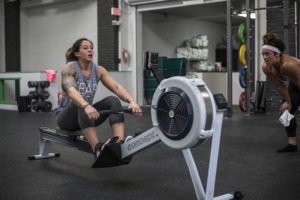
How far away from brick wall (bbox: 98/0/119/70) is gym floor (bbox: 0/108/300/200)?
555cm

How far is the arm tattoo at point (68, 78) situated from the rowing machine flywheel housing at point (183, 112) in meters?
0.88

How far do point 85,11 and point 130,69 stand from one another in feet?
6.70

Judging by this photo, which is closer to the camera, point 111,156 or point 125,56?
point 111,156

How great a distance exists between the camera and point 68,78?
2889 millimetres

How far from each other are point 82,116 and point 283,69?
1.77 m

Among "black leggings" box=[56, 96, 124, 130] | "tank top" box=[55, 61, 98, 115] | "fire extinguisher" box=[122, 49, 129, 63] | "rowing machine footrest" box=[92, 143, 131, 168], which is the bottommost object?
"rowing machine footrest" box=[92, 143, 131, 168]

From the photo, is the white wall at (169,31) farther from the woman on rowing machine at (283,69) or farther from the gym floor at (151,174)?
the woman on rowing machine at (283,69)

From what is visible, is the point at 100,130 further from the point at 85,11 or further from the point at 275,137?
the point at 85,11

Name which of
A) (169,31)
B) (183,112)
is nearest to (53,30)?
(169,31)

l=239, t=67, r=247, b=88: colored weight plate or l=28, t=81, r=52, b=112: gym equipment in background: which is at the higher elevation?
l=239, t=67, r=247, b=88: colored weight plate

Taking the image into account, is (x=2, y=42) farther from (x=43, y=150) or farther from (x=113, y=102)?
(x=113, y=102)

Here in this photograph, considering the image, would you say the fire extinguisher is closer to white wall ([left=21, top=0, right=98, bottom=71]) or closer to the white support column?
white wall ([left=21, top=0, right=98, bottom=71])

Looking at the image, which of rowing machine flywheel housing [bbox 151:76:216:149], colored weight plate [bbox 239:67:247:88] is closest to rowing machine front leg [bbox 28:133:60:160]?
rowing machine flywheel housing [bbox 151:76:216:149]

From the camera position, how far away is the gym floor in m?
2.39
